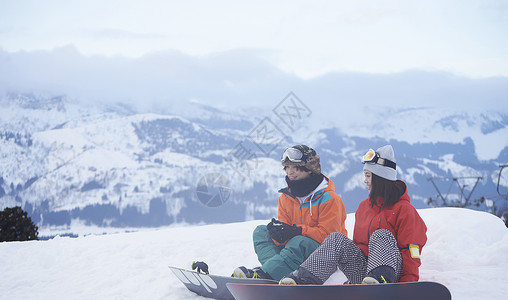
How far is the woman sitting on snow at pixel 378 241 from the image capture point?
3418mm

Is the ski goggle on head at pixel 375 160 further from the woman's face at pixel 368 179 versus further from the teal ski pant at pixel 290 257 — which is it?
the teal ski pant at pixel 290 257

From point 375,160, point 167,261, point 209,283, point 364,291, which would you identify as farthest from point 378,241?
point 167,261

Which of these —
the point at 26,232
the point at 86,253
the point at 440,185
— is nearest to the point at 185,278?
the point at 86,253

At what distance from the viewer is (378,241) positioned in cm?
349

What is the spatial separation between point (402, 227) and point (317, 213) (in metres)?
0.94

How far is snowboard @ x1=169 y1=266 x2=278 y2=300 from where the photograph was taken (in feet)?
13.0

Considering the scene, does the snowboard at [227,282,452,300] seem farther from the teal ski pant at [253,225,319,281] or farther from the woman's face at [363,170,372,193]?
the woman's face at [363,170,372,193]

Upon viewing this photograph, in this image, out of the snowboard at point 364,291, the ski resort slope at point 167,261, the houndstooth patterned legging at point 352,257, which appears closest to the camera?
the snowboard at point 364,291

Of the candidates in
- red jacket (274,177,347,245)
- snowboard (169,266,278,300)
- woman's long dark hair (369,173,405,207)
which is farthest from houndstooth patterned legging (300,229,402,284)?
snowboard (169,266,278,300)

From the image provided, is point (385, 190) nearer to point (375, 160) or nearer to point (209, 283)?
point (375, 160)

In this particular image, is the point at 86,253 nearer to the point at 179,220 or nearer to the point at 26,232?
the point at 26,232

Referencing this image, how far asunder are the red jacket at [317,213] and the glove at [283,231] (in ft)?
0.26

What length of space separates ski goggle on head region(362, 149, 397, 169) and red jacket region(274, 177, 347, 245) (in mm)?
530

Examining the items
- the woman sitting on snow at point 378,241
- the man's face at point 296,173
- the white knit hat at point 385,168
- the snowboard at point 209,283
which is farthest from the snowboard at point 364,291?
the man's face at point 296,173
